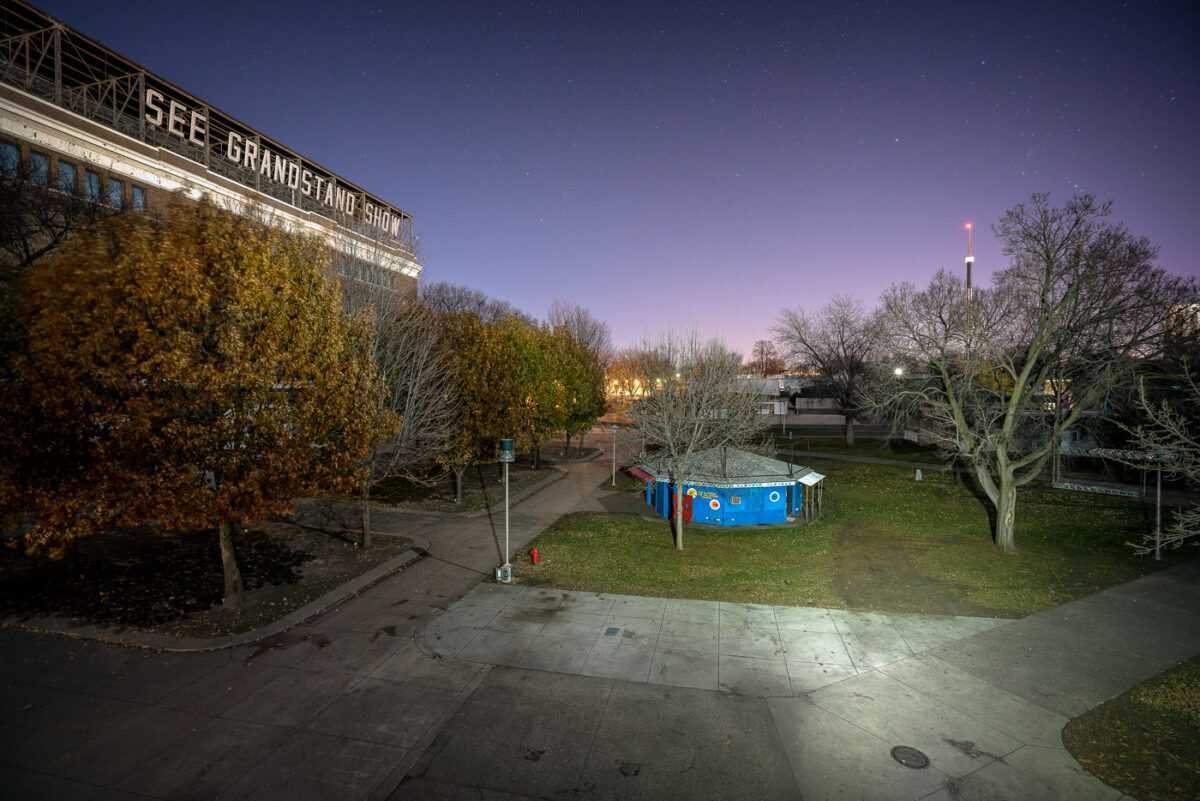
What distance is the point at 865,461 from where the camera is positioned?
33.7 metres

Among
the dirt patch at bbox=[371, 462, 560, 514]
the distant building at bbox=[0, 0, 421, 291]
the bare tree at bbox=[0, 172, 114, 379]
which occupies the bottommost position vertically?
the dirt patch at bbox=[371, 462, 560, 514]

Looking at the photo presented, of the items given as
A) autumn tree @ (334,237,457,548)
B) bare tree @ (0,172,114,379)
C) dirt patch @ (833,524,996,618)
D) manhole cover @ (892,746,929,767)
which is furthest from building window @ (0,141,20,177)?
manhole cover @ (892,746,929,767)

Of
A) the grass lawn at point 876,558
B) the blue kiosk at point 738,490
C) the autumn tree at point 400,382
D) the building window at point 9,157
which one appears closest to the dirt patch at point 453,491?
the autumn tree at point 400,382

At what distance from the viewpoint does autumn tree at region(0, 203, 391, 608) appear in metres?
8.55

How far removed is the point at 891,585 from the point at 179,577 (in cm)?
1695

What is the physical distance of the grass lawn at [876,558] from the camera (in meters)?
12.3

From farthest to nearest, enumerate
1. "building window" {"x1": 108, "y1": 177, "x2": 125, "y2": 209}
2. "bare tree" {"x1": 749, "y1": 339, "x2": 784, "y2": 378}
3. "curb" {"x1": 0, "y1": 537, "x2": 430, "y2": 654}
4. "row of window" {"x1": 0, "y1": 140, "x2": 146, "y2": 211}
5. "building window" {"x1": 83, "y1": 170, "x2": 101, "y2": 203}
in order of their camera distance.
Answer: "bare tree" {"x1": 749, "y1": 339, "x2": 784, "y2": 378} → "building window" {"x1": 108, "y1": 177, "x2": 125, "y2": 209} → "building window" {"x1": 83, "y1": 170, "x2": 101, "y2": 203} → "row of window" {"x1": 0, "y1": 140, "x2": 146, "y2": 211} → "curb" {"x1": 0, "y1": 537, "x2": 430, "y2": 654}

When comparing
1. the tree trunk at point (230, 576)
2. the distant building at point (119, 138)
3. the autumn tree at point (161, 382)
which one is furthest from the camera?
the distant building at point (119, 138)

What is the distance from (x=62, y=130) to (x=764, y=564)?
42.4 meters

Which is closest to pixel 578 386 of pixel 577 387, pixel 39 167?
pixel 577 387

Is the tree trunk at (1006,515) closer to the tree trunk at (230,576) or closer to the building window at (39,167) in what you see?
the tree trunk at (230,576)

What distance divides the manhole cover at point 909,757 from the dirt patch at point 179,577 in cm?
1093

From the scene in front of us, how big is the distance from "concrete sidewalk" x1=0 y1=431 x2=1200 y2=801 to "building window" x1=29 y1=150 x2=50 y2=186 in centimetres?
3001

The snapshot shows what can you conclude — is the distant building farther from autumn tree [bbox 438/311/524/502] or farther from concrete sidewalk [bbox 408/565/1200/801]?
concrete sidewalk [bbox 408/565/1200/801]
